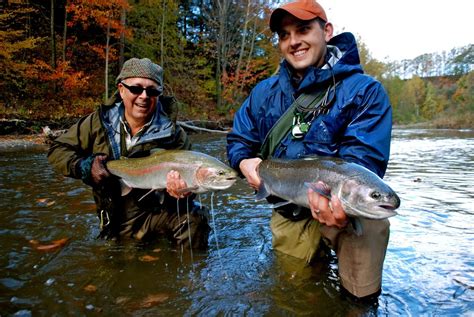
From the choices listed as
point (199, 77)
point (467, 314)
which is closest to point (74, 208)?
point (467, 314)

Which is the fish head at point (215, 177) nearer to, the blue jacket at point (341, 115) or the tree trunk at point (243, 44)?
the blue jacket at point (341, 115)

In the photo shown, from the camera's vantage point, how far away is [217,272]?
3064 mm

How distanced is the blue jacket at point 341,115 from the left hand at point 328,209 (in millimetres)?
443

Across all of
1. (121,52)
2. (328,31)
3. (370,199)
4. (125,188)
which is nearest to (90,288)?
(125,188)

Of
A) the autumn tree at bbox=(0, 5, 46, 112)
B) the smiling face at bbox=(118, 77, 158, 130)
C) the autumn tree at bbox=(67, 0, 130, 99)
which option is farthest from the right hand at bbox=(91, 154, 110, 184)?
the autumn tree at bbox=(67, 0, 130, 99)

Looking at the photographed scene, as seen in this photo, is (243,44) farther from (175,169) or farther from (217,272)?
(217,272)

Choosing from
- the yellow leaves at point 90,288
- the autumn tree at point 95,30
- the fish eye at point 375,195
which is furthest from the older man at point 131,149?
the autumn tree at point 95,30

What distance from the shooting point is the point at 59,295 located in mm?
2635

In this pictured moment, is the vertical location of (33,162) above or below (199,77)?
below

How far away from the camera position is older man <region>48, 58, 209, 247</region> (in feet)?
11.2

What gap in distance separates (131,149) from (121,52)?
19528 mm

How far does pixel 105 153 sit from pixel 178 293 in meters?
1.65

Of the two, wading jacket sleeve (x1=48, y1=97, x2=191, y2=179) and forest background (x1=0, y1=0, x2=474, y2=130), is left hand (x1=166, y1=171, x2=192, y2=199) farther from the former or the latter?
forest background (x1=0, y1=0, x2=474, y2=130)

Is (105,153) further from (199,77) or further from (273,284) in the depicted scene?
(199,77)
